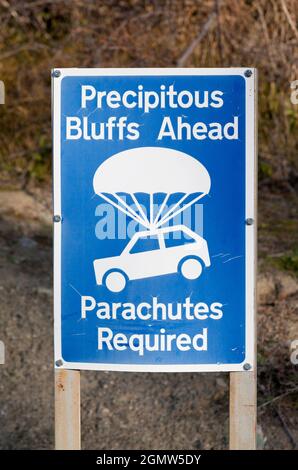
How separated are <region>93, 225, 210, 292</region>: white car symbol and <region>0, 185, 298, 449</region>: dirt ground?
51.4 inches

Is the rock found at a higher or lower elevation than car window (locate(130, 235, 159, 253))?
lower

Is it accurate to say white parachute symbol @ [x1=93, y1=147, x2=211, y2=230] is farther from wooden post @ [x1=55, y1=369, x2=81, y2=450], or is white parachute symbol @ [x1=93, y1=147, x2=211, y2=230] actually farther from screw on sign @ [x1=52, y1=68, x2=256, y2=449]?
wooden post @ [x1=55, y1=369, x2=81, y2=450]

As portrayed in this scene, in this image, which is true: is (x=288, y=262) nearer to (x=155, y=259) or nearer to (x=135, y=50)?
(x=135, y=50)

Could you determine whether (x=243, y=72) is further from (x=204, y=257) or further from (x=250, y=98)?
(x=204, y=257)

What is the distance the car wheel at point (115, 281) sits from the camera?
306cm

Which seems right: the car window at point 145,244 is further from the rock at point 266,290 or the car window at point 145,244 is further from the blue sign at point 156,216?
the rock at point 266,290

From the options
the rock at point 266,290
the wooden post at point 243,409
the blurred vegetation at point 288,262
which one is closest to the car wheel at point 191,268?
the wooden post at point 243,409

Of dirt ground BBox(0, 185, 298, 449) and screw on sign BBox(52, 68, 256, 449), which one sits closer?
screw on sign BBox(52, 68, 256, 449)

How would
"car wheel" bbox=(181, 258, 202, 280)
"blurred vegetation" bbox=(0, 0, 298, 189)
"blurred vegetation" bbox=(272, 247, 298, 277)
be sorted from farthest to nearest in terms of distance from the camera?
"blurred vegetation" bbox=(0, 0, 298, 189)
"blurred vegetation" bbox=(272, 247, 298, 277)
"car wheel" bbox=(181, 258, 202, 280)

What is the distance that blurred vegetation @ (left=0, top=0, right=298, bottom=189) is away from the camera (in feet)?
23.0

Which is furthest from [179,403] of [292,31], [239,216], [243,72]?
[292,31]

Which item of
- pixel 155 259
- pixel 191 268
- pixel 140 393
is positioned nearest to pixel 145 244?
pixel 155 259

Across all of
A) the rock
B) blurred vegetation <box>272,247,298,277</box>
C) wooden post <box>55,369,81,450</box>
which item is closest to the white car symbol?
wooden post <box>55,369,81,450</box>

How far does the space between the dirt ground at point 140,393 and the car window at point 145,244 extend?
4.50ft
